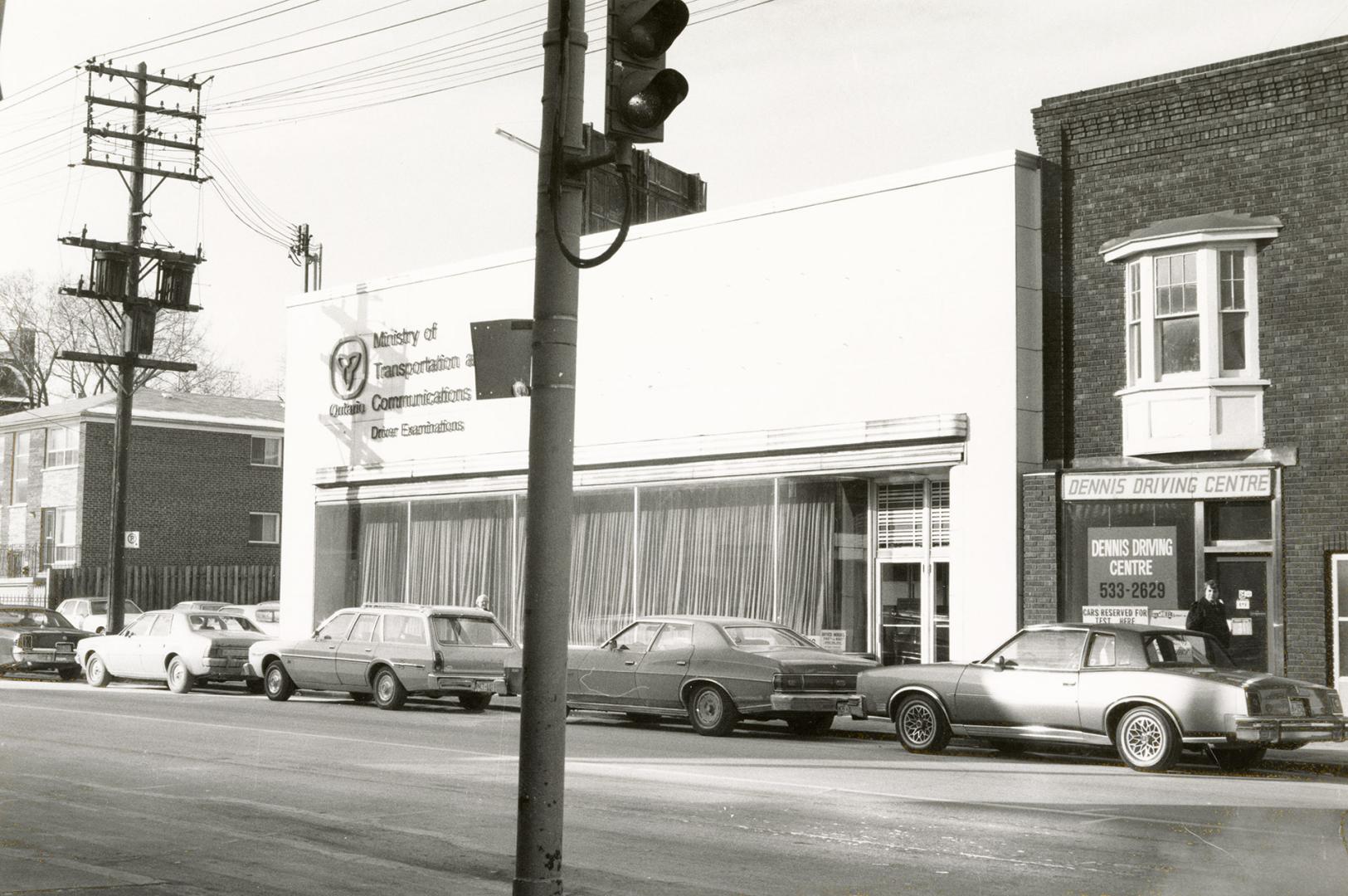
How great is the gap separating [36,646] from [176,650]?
185 inches

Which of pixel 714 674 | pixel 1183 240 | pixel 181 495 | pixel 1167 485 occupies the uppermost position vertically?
pixel 1183 240

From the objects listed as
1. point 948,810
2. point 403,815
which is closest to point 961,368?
point 948,810

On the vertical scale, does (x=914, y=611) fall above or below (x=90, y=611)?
above

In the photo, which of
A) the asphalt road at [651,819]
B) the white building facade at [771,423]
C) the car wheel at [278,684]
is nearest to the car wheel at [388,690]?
the car wheel at [278,684]

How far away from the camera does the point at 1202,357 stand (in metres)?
19.4

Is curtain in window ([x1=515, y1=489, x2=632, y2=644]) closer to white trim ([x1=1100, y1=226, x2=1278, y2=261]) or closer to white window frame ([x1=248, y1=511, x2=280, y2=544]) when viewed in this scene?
white trim ([x1=1100, y1=226, x2=1278, y2=261])

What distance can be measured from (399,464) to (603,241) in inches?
278

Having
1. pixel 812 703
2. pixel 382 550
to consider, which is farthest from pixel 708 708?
pixel 382 550

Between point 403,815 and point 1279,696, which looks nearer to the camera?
point 403,815

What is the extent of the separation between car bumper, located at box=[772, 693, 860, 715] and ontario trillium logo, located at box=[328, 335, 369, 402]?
1675 cm

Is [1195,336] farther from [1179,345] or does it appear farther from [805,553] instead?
[805,553]

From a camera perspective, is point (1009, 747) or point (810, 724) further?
point (810, 724)

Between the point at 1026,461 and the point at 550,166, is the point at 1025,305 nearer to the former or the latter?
the point at 1026,461

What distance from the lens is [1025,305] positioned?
2064cm
